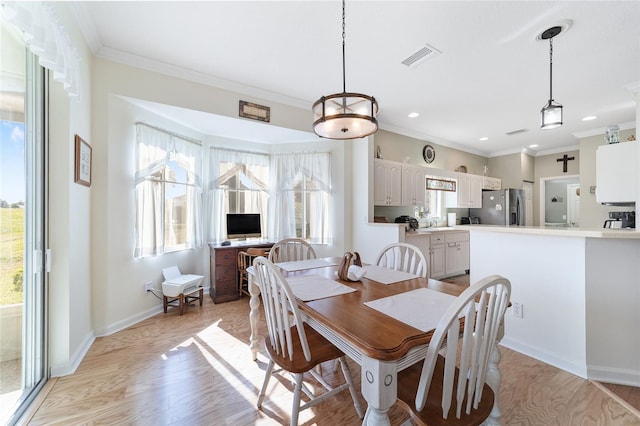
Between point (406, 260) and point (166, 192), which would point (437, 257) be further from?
point (166, 192)

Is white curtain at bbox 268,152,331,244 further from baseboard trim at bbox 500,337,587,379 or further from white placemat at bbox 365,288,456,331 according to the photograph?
white placemat at bbox 365,288,456,331

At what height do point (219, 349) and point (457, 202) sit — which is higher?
point (457, 202)

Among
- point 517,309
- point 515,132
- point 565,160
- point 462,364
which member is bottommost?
point 517,309

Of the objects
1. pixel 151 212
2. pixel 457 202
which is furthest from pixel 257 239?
pixel 457 202

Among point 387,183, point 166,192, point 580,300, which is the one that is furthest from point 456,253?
point 166,192

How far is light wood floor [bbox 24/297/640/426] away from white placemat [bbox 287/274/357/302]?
2.41 ft

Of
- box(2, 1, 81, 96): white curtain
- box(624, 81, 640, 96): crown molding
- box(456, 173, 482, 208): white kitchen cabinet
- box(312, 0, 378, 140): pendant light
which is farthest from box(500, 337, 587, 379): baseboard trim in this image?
box(2, 1, 81, 96): white curtain

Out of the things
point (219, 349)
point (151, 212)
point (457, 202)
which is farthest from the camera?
point (457, 202)

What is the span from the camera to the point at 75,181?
6.64 ft

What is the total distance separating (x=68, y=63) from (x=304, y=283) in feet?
6.64

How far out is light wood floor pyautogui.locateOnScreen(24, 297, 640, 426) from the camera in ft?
5.03

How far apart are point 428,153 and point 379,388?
5.06 meters

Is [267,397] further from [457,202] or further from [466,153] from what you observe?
[466,153]

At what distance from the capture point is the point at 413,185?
4566 mm
